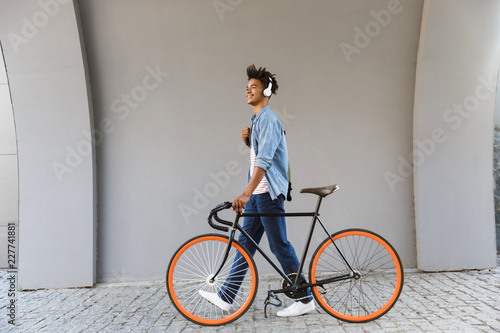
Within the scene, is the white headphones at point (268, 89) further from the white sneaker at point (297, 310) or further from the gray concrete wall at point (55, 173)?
the gray concrete wall at point (55, 173)

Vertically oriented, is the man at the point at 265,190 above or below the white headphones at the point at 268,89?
below

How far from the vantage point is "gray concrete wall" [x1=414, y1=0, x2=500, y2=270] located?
5.57 m

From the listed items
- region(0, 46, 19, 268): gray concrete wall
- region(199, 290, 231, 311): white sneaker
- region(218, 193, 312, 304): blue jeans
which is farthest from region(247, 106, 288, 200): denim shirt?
region(0, 46, 19, 268): gray concrete wall

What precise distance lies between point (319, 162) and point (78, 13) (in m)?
3.30

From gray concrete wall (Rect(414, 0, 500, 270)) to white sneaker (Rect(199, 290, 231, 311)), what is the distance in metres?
2.87

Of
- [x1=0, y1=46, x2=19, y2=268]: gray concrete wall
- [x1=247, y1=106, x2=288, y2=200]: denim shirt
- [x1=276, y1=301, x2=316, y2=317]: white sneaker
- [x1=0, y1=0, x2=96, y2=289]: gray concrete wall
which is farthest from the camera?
[x1=0, y1=46, x2=19, y2=268]: gray concrete wall

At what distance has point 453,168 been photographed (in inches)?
224

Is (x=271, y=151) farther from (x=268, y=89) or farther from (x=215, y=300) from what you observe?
(x=215, y=300)

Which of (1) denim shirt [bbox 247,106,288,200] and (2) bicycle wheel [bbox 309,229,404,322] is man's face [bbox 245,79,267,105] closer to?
(1) denim shirt [bbox 247,106,288,200]

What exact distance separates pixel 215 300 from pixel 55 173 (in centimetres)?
277

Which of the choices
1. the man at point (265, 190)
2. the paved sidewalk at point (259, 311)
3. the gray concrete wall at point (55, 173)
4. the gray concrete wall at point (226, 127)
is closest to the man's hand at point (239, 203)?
the man at point (265, 190)

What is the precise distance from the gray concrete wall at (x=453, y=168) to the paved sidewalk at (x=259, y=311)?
31 centimetres

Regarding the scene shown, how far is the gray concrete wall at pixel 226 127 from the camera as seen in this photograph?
5676mm

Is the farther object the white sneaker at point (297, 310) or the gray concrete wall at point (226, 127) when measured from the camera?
the gray concrete wall at point (226, 127)
